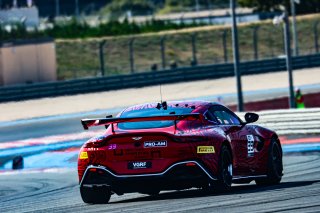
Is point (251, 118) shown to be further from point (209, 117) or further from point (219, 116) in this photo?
point (209, 117)

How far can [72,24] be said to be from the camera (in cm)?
7419

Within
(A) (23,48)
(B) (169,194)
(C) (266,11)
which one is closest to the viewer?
(B) (169,194)

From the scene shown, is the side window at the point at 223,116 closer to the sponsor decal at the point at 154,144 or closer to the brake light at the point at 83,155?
the sponsor decal at the point at 154,144

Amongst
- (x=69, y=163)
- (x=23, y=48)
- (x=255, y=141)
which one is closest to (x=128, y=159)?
(x=255, y=141)

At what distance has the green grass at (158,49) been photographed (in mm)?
61031

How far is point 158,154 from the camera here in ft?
42.0

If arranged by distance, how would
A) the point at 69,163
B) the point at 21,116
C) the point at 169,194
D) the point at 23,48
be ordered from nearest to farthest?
1. the point at 169,194
2. the point at 69,163
3. the point at 21,116
4. the point at 23,48

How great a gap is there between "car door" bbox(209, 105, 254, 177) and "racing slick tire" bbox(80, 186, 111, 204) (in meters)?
1.67

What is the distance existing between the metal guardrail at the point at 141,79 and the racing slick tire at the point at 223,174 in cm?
2831

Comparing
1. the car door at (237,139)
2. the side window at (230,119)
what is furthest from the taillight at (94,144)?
the side window at (230,119)

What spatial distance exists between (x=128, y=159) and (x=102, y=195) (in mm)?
799

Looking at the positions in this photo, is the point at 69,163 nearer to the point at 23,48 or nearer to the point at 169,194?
the point at 169,194

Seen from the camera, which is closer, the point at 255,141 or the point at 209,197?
the point at 209,197

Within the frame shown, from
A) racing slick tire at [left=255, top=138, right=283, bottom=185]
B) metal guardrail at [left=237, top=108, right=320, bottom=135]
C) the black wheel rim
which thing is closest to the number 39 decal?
racing slick tire at [left=255, top=138, right=283, bottom=185]
